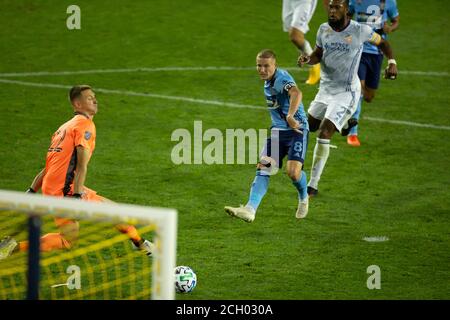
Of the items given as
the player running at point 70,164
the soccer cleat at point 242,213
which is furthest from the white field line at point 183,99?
the player running at point 70,164

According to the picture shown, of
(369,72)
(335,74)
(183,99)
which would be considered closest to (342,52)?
(335,74)

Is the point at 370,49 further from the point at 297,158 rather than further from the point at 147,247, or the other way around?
the point at 147,247

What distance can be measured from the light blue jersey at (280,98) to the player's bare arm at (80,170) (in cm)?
259

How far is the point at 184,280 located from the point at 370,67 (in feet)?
21.5

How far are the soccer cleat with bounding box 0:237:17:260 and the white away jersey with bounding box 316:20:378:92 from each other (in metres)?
4.97

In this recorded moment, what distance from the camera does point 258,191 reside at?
1116 cm

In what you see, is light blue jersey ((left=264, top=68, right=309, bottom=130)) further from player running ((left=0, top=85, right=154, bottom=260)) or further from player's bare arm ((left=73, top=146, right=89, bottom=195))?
player's bare arm ((left=73, top=146, right=89, bottom=195))

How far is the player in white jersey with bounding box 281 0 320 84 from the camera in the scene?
1681 cm

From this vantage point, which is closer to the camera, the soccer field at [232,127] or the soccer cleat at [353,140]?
the soccer field at [232,127]

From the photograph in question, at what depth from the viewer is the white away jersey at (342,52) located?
41.7 ft

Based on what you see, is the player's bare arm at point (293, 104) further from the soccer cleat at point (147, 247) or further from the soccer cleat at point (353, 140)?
the soccer cleat at point (353, 140)

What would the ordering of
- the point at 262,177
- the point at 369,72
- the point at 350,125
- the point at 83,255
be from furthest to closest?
the point at 369,72 < the point at 350,125 < the point at 262,177 < the point at 83,255

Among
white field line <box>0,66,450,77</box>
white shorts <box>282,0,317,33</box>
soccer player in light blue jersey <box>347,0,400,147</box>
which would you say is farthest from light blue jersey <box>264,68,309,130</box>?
white field line <box>0,66,450,77</box>

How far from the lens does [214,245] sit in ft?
35.3
